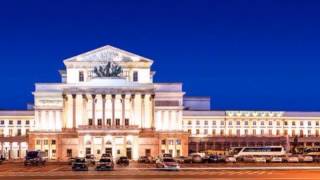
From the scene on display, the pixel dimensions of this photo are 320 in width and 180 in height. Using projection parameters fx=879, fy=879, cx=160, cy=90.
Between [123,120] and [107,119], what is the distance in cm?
318

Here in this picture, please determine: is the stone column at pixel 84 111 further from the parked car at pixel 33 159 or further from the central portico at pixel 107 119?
the parked car at pixel 33 159

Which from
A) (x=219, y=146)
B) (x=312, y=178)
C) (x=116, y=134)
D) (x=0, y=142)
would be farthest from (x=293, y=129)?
(x=312, y=178)

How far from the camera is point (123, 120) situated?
160 meters

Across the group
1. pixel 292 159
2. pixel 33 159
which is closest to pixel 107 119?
pixel 33 159

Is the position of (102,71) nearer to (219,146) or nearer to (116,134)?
(116,134)

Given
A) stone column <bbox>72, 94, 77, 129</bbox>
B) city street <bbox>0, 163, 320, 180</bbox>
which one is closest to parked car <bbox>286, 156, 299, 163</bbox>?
city street <bbox>0, 163, 320, 180</bbox>

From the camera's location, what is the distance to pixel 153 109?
159625 millimetres

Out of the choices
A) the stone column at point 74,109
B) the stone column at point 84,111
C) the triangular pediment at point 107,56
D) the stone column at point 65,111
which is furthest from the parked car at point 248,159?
the triangular pediment at point 107,56

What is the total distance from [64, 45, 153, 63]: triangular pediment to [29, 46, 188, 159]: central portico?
1.55m

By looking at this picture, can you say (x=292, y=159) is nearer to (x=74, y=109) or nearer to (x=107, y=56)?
(x=74, y=109)

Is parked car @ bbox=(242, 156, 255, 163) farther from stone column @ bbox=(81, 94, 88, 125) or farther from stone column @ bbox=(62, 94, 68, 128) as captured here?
stone column @ bbox=(62, 94, 68, 128)

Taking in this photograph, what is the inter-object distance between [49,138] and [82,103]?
8663mm

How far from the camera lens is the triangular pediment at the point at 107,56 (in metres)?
168

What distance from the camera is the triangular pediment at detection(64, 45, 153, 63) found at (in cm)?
16775
